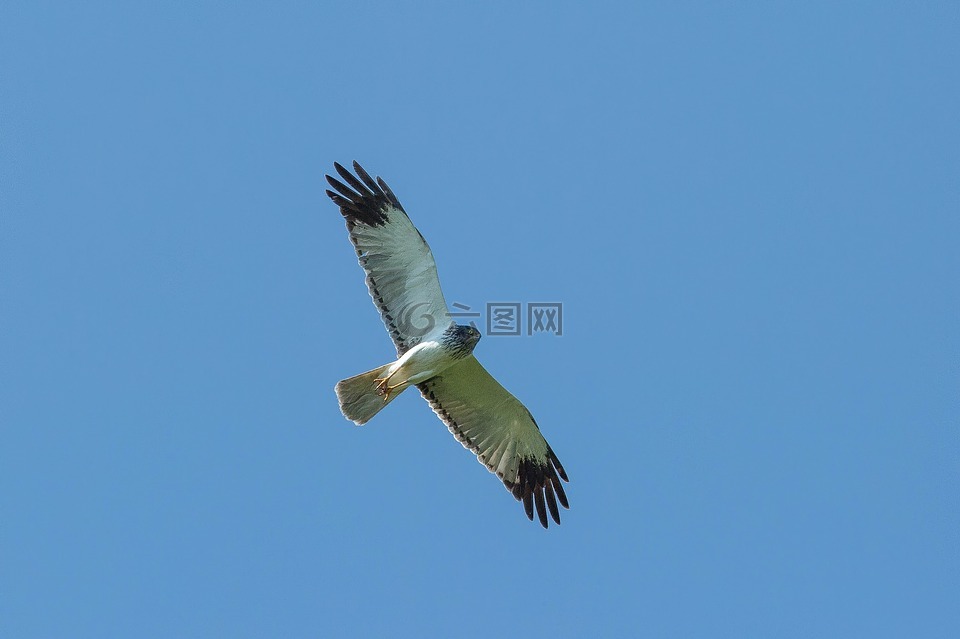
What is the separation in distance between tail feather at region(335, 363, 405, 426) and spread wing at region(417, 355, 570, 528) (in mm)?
902

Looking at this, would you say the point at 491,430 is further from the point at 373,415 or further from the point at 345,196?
the point at 345,196

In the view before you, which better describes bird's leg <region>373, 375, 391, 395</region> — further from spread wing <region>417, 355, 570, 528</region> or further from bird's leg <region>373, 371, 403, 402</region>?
spread wing <region>417, 355, 570, 528</region>

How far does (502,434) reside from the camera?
44.9 feet

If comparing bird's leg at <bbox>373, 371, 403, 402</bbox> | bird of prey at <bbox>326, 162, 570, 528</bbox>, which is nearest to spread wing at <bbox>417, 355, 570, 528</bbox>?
bird of prey at <bbox>326, 162, 570, 528</bbox>

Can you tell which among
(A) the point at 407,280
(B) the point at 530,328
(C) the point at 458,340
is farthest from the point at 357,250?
(B) the point at 530,328

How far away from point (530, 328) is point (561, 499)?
2.34 m

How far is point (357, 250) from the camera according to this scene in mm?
12633

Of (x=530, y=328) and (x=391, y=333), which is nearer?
(x=391, y=333)

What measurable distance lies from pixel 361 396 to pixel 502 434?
2.11 m

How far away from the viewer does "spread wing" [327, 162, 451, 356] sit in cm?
1253

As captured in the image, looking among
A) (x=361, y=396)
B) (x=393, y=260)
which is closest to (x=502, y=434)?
(x=361, y=396)

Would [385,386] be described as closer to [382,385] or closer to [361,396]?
[382,385]

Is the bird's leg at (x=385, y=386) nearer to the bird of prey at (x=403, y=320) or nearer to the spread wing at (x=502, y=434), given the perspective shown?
the bird of prey at (x=403, y=320)

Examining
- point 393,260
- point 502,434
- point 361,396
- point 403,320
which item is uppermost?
point 393,260
